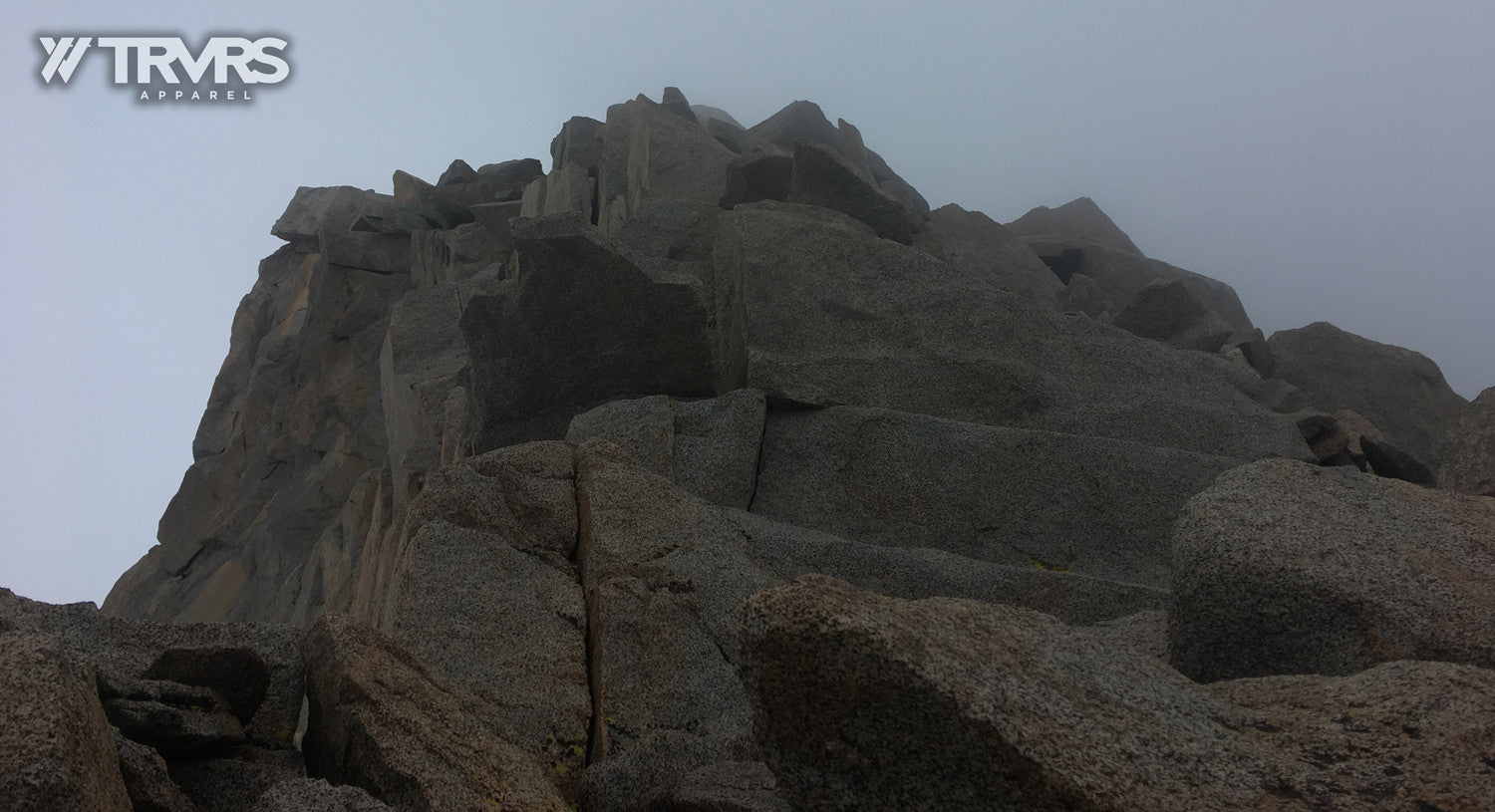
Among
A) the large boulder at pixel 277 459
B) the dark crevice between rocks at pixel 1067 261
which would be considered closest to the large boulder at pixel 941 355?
the dark crevice between rocks at pixel 1067 261

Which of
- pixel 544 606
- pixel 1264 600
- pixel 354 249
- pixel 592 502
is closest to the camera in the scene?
pixel 1264 600

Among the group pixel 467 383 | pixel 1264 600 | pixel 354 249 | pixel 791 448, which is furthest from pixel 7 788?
pixel 354 249

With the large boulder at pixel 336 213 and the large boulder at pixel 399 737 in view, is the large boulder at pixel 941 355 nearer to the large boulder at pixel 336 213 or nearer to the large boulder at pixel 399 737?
the large boulder at pixel 399 737

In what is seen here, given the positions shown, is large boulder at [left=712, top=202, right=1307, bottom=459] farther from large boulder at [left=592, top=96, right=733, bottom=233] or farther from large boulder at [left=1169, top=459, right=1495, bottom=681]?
large boulder at [left=592, top=96, right=733, bottom=233]

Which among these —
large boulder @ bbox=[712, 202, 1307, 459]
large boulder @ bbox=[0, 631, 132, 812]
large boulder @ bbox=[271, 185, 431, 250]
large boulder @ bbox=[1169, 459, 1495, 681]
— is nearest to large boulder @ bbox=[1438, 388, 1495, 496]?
large boulder @ bbox=[712, 202, 1307, 459]

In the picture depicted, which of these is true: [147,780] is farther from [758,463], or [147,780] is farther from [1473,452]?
[1473,452]

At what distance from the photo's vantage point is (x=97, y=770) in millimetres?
3703

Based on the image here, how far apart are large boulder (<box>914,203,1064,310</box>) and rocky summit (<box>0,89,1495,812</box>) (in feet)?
0.40

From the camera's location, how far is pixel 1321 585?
209 inches

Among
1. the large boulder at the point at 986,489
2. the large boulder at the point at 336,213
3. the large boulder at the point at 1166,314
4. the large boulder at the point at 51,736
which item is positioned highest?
the large boulder at the point at 336,213

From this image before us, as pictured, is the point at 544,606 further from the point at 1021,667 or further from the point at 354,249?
the point at 354,249

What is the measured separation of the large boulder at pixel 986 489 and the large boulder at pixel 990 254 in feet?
24.2

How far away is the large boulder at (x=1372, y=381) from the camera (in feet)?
50.3

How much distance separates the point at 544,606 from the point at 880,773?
3.68m
